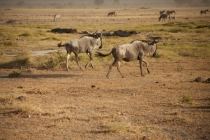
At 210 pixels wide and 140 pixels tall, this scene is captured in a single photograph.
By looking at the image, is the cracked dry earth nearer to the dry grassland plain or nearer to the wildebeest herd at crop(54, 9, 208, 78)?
the dry grassland plain

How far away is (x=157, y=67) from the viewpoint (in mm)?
16125

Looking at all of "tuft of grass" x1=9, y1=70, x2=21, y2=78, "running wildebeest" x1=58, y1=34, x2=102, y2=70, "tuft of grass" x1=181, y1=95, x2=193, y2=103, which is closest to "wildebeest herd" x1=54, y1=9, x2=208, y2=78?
"running wildebeest" x1=58, y1=34, x2=102, y2=70

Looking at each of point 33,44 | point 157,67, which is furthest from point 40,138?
point 33,44

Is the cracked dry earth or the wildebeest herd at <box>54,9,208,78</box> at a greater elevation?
the wildebeest herd at <box>54,9,208,78</box>

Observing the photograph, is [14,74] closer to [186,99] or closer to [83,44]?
[83,44]

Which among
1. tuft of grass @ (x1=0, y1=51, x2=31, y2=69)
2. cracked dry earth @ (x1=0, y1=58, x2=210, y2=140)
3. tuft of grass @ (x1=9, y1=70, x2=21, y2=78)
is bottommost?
cracked dry earth @ (x1=0, y1=58, x2=210, y2=140)

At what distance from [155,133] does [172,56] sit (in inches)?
477

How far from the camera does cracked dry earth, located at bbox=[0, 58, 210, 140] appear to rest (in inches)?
283

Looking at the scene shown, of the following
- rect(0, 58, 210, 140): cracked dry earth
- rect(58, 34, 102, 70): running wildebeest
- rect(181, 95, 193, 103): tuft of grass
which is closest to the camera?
rect(0, 58, 210, 140): cracked dry earth

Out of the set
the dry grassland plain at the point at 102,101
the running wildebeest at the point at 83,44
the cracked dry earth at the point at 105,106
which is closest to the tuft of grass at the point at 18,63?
the dry grassland plain at the point at 102,101

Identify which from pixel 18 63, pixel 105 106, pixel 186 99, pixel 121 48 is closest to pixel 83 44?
pixel 121 48

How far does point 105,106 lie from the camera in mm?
9195

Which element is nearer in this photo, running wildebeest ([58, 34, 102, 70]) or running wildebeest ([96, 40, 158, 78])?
running wildebeest ([96, 40, 158, 78])

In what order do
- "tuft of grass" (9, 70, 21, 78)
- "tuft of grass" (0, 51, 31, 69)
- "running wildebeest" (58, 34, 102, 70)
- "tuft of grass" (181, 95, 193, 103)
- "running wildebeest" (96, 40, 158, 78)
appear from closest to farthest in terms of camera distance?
"tuft of grass" (181, 95, 193, 103)
"running wildebeest" (96, 40, 158, 78)
"tuft of grass" (9, 70, 21, 78)
"running wildebeest" (58, 34, 102, 70)
"tuft of grass" (0, 51, 31, 69)
